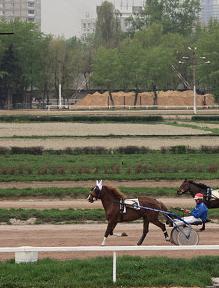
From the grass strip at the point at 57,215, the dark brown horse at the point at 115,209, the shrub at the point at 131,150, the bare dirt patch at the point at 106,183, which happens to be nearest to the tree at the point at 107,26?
the shrub at the point at 131,150

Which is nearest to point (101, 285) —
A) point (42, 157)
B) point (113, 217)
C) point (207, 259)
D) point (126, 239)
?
point (207, 259)

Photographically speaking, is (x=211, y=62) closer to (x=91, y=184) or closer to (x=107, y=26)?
(x=107, y=26)

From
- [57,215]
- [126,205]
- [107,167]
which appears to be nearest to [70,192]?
[57,215]

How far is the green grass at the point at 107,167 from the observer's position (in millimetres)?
29812

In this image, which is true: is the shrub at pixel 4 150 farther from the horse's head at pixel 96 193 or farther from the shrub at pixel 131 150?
the horse's head at pixel 96 193

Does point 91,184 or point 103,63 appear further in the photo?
point 103,63

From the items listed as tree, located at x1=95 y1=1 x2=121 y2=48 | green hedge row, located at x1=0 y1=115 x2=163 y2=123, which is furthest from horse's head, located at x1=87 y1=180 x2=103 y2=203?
tree, located at x1=95 y1=1 x2=121 y2=48

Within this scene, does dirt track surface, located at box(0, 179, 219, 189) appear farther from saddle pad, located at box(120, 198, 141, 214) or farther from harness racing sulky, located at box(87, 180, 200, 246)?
saddle pad, located at box(120, 198, 141, 214)

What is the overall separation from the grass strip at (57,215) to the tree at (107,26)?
118700 millimetres

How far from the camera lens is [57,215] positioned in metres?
20.9

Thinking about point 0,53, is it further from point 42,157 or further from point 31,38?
point 42,157

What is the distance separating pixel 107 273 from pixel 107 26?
132045mm

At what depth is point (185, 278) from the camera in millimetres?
12430

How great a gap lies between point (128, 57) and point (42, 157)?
73256mm
